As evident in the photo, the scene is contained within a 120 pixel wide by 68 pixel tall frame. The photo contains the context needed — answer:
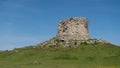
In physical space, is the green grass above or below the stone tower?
below

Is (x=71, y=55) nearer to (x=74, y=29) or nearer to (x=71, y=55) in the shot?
(x=71, y=55)

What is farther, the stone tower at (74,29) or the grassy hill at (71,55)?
the stone tower at (74,29)

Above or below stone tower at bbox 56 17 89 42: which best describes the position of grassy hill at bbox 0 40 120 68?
below

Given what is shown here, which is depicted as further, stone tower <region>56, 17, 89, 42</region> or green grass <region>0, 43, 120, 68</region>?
stone tower <region>56, 17, 89, 42</region>

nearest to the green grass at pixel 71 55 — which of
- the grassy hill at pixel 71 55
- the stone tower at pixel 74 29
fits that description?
the grassy hill at pixel 71 55

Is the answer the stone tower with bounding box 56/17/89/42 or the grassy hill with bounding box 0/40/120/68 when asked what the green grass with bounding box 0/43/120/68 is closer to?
the grassy hill with bounding box 0/40/120/68

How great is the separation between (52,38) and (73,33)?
9.68 meters

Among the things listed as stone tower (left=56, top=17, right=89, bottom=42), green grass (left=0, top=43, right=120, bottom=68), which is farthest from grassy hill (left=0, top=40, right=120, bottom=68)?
stone tower (left=56, top=17, right=89, bottom=42)

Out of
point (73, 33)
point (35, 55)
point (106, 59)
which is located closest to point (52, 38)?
point (73, 33)

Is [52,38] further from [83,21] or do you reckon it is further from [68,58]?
[68,58]

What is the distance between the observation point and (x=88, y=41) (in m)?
88.4

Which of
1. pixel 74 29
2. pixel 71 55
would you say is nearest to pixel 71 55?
pixel 71 55

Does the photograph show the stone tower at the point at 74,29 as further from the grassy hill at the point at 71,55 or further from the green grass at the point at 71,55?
the green grass at the point at 71,55

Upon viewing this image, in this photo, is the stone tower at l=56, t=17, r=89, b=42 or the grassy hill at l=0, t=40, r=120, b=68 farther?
the stone tower at l=56, t=17, r=89, b=42
